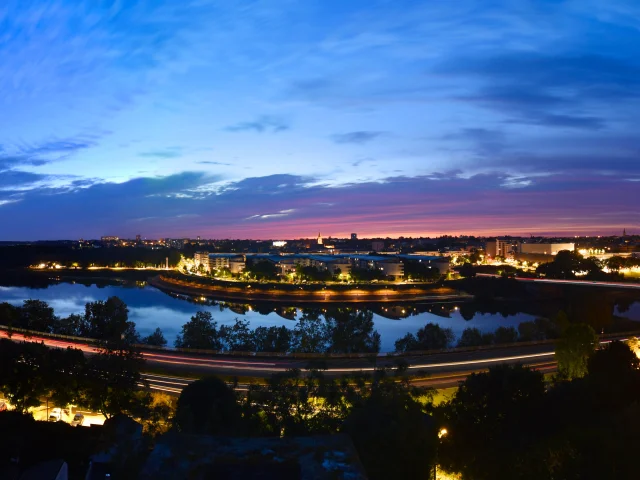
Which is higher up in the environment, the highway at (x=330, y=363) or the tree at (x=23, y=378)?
the tree at (x=23, y=378)

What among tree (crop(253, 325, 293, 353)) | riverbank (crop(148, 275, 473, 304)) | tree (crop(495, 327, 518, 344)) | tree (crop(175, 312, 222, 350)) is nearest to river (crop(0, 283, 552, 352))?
riverbank (crop(148, 275, 473, 304))

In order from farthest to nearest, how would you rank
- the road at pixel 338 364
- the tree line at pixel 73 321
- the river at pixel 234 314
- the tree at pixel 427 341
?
the river at pixel 234 314
the tree line at pixel 73 321
the tree at pixel 427 341
the road at pixel 338 364

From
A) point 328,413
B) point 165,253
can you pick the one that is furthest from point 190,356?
point 165,253

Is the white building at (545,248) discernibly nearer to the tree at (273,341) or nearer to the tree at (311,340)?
the tree at (311,340)

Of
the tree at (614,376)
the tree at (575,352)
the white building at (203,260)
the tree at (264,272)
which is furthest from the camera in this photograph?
the white building at (203,260)

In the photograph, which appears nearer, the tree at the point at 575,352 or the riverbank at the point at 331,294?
the tree at the point at 575,352

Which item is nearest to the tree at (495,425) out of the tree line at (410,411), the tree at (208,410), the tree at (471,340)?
the tree line at (410,411)

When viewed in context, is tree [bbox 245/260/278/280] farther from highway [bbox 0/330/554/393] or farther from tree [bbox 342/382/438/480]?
tree [bbox 342/382/438/480]
